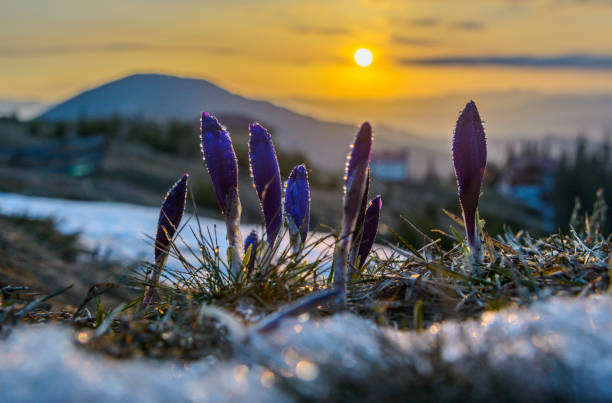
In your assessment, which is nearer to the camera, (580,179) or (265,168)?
(265,168)

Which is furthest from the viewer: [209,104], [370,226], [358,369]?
[209,104]

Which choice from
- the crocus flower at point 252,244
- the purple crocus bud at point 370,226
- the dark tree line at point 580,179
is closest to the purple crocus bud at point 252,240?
the crocus flower at point 252,244

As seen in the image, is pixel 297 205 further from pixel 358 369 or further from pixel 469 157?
pixel 358 369

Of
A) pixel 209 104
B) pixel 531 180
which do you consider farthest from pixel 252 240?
pixel 209 104

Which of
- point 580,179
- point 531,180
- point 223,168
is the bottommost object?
point 531,180

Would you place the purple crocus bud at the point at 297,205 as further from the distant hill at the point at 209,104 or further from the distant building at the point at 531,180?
the distant hill at the point at 209,104
